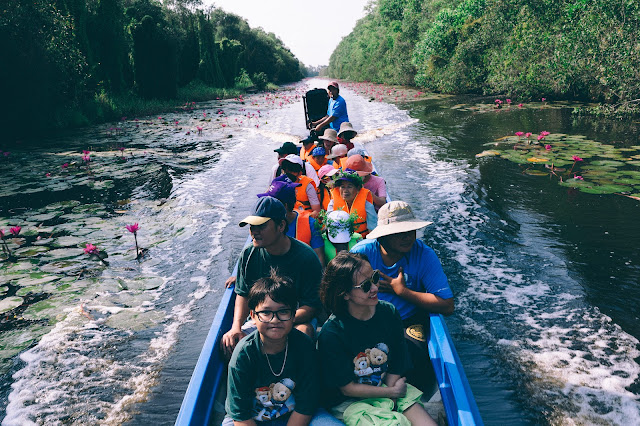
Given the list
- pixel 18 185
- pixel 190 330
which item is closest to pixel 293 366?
pixel 190 330

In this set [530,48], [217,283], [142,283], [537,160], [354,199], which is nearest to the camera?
[354,199]

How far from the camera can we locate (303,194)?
4738 millimetres

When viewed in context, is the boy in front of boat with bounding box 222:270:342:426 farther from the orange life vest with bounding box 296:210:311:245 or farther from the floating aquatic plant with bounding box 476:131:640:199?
the floating aquatic plant with bounding box 476:131:640:199

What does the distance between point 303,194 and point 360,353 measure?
2795mm

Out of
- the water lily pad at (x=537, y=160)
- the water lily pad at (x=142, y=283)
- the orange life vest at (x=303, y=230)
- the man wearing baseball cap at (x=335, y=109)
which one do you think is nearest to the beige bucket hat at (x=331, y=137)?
the man wearing baseball cap at (x=335, y=109)

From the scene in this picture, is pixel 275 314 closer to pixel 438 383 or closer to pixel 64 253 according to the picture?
pixel 438 383

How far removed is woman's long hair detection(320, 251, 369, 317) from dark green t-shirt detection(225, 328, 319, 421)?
9.9 inches

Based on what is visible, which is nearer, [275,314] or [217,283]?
[275,314]

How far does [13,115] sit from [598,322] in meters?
17.2

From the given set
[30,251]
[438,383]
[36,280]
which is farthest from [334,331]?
[30,251]

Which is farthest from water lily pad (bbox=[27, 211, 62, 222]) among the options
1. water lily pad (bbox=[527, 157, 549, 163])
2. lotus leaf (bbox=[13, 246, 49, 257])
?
water lily pad (bbox=[527, 157, 549, 163])

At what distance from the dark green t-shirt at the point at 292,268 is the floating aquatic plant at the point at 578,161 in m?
6.55

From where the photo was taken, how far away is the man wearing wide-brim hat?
8.77 feet

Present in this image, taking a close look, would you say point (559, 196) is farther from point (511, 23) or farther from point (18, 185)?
point (511, 23)
